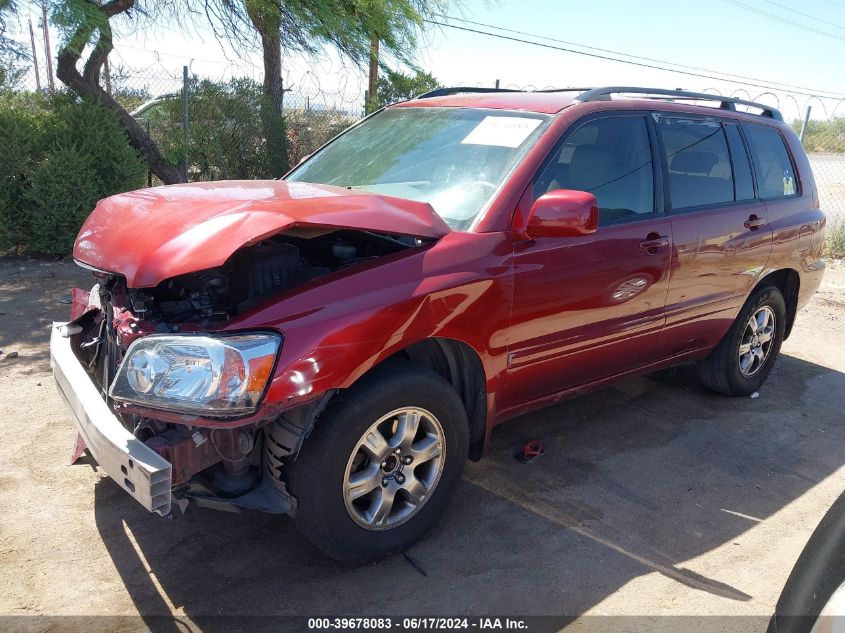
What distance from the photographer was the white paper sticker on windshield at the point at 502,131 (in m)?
3.44

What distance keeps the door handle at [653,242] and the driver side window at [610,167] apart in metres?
0.15

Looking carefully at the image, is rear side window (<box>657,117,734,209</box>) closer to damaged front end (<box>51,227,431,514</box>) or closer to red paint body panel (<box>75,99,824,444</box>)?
red paint body panel (<box>75,99,824,444</box>)

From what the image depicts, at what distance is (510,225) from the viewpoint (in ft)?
10.4

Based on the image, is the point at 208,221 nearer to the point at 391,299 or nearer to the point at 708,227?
the point at 391,299

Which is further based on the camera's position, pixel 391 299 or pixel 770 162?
pixel 770 162

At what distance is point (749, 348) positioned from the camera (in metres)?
5.00

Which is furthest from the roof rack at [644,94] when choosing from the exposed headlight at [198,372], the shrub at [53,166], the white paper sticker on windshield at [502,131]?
the shrub at [53,166]

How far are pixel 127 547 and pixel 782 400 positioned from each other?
449 centimetres

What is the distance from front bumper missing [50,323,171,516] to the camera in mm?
2262

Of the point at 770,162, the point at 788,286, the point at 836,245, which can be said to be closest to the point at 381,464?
the point at 770,162

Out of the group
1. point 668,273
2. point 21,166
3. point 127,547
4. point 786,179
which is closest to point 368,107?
point 21,166

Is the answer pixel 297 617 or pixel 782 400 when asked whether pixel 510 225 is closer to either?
pixel 297 617

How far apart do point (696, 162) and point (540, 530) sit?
2.43 meters

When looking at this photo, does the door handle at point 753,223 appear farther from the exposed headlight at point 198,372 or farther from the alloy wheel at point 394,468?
the exposed headlight at point 198,372
